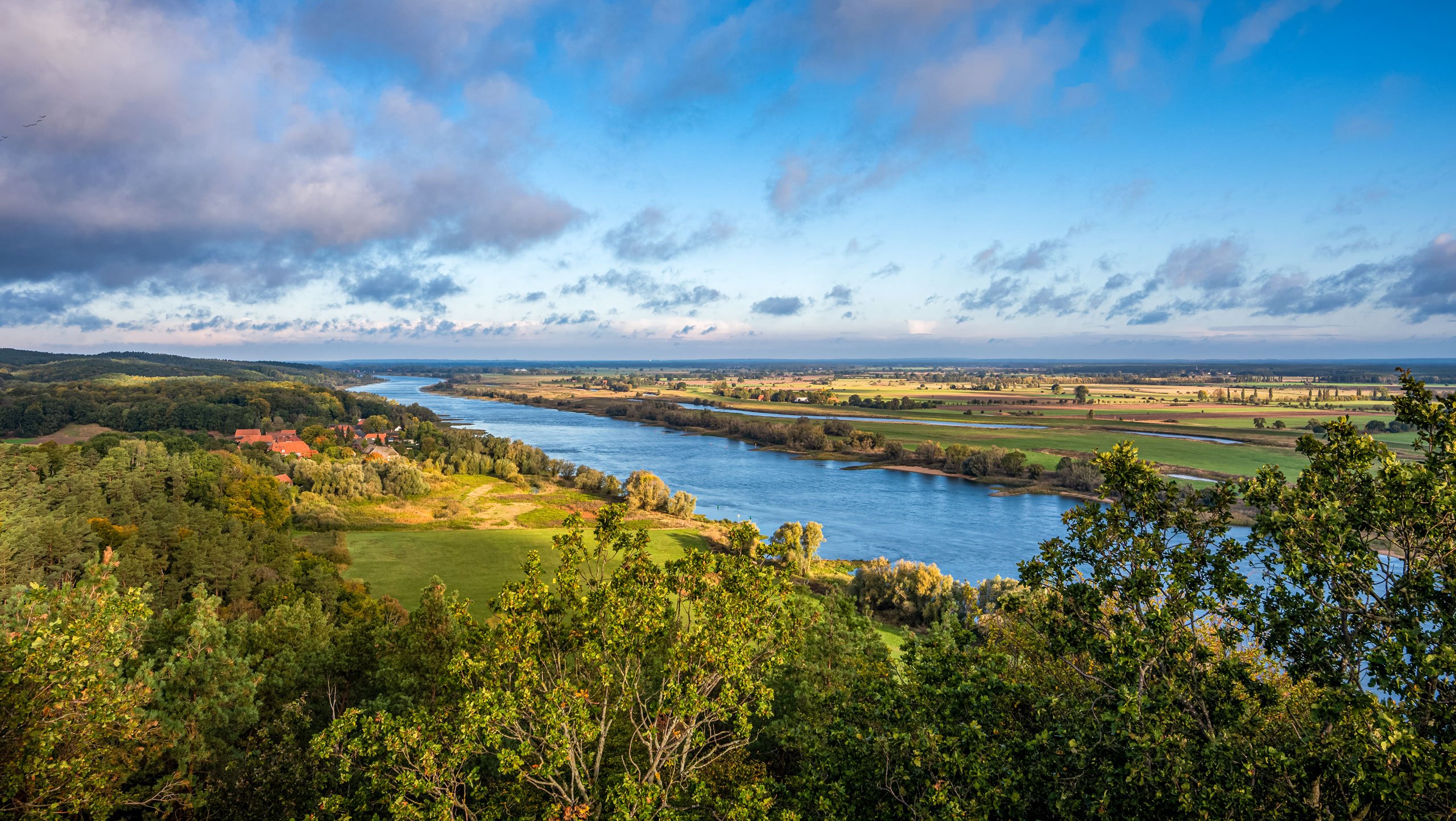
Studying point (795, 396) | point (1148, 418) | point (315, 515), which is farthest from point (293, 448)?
point (795, 396)

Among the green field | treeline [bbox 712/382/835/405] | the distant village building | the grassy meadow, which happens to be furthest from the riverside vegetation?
treeline [bbox 712/382/835/405]

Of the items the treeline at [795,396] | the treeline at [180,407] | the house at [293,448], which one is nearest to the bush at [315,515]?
the house at [293,448]

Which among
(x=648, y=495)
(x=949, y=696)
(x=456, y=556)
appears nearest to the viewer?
(x=949, y=696)

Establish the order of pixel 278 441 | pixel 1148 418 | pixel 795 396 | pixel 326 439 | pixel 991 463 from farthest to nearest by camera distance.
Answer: pixel 795 396, pixel 1148 418, pixel 326 439, pixel 278 441, pixel 991 463

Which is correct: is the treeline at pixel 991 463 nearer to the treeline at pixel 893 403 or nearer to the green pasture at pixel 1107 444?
the green pasture at pixel 1107 444

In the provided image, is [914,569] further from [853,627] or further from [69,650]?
[69,650]

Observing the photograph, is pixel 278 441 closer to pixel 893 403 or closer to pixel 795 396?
pixel 893 403
